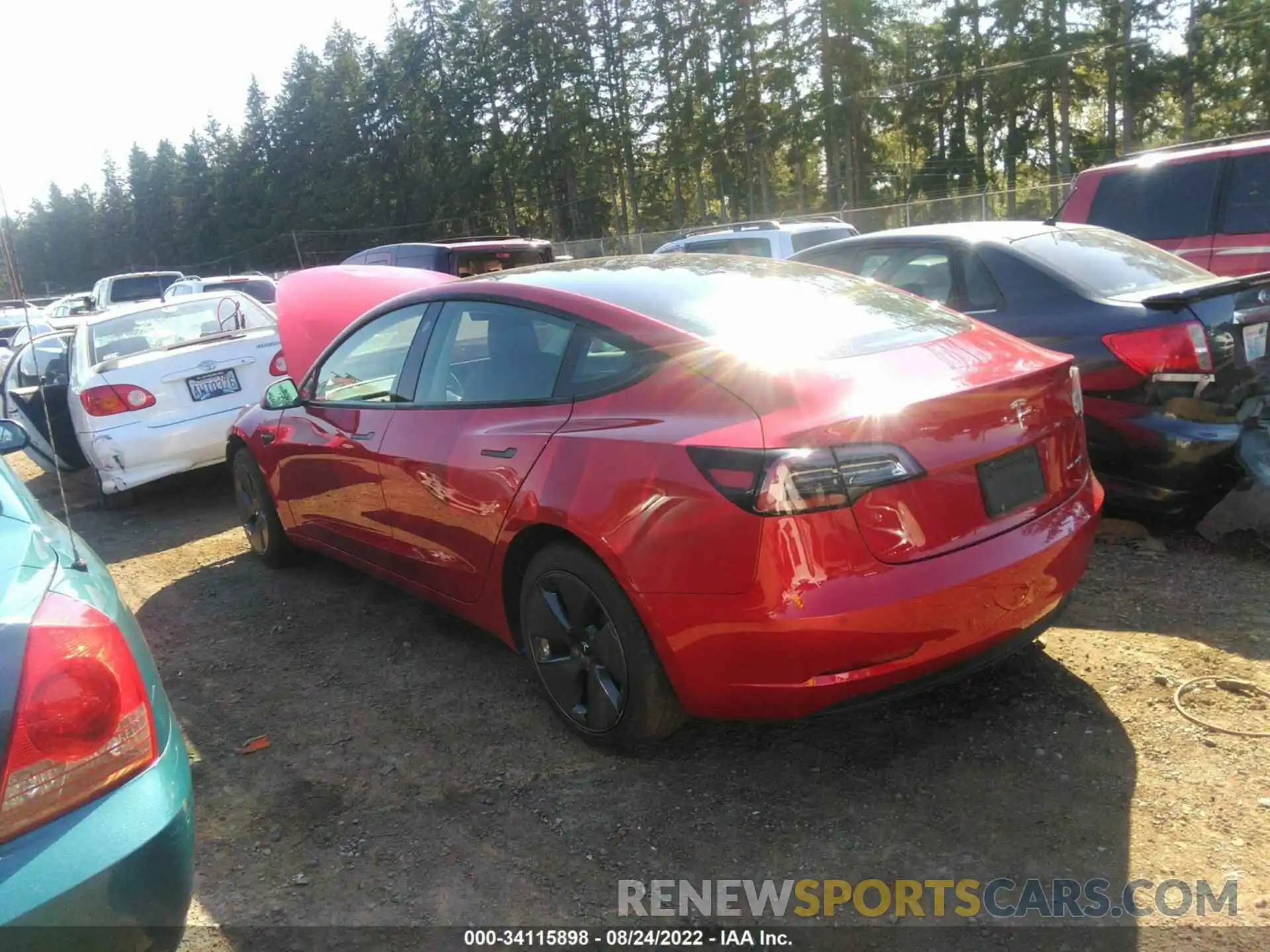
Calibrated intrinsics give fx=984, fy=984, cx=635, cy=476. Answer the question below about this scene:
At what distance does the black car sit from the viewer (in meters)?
4.49

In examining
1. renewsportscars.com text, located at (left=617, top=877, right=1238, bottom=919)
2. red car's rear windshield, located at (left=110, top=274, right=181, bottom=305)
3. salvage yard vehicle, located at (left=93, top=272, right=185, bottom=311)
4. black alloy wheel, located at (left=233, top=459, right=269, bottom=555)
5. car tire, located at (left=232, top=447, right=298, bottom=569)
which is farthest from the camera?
red car's rear windshield, located at (left=110, top=274, right=181, bottom=305)

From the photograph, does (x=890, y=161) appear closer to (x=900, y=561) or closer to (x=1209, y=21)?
(x=1209, y=21)

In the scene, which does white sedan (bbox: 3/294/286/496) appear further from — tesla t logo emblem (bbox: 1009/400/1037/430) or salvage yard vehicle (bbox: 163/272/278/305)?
salvage yard vehicle (bbox: 163/272/278/305)

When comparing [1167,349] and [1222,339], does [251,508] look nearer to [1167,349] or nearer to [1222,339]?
[1167,349]

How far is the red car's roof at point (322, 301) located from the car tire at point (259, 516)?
3.14 ft

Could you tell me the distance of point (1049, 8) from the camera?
132 ft

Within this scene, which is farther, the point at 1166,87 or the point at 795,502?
the point at 1166,87

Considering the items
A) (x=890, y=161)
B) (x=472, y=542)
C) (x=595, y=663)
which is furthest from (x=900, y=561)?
(x=890, y=161)

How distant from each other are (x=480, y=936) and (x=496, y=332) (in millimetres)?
2151

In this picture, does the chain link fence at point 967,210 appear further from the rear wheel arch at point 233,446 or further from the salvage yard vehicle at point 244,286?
the rear wheel arch at point 233,446

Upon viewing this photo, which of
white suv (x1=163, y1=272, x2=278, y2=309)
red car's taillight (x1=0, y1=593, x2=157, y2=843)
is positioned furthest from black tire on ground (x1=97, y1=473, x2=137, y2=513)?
white suv (x1=163, y1=272, x2=278, y2=309)

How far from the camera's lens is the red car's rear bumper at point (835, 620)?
2.62 metres

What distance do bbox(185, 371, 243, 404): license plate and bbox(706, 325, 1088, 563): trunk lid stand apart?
562 centimetres

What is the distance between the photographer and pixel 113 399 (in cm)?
700
